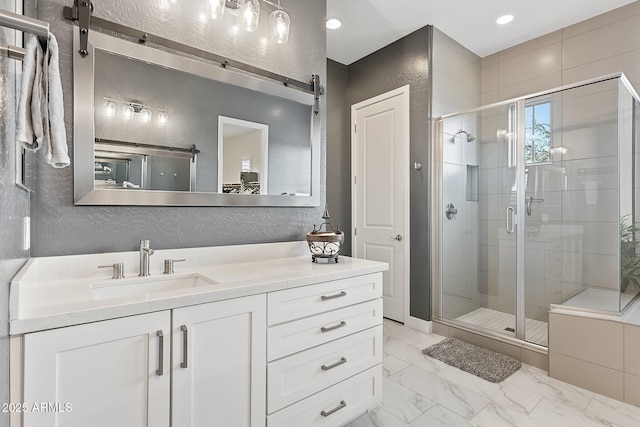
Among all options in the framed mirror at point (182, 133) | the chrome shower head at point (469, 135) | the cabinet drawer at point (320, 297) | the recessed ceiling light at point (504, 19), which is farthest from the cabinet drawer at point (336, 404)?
the recessed ceiling light at point (504, 19)

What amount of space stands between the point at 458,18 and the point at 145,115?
9.12ft

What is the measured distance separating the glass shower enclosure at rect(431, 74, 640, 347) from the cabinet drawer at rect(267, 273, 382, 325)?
1551 mm

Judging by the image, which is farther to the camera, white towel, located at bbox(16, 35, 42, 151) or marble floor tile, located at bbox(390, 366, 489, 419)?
marble floor tile, located at bbox(390, 366, 489, 419)

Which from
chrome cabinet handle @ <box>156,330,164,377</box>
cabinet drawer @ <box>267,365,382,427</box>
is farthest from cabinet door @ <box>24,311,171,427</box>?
cabinet drawer @ <box>267,365,382,427</box>

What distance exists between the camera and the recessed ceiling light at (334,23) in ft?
9.39

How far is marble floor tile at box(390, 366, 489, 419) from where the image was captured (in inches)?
73.6

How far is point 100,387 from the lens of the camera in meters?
0.96

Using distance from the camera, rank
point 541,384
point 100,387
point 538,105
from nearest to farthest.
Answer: point 100,387 < point 541,384 < point 538,105

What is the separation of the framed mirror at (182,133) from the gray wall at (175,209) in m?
0.06

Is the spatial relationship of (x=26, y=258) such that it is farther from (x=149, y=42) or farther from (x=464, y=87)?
(x=464, y=87)

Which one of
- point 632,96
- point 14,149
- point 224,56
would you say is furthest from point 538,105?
point 14,149

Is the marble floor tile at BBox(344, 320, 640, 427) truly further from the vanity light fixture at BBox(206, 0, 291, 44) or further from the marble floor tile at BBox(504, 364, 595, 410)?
the vanity light fixture at BBox(206, 0, 291, 44)

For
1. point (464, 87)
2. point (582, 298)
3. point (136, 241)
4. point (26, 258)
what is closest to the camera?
point (26, 258)

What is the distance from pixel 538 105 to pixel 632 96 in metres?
0.66
